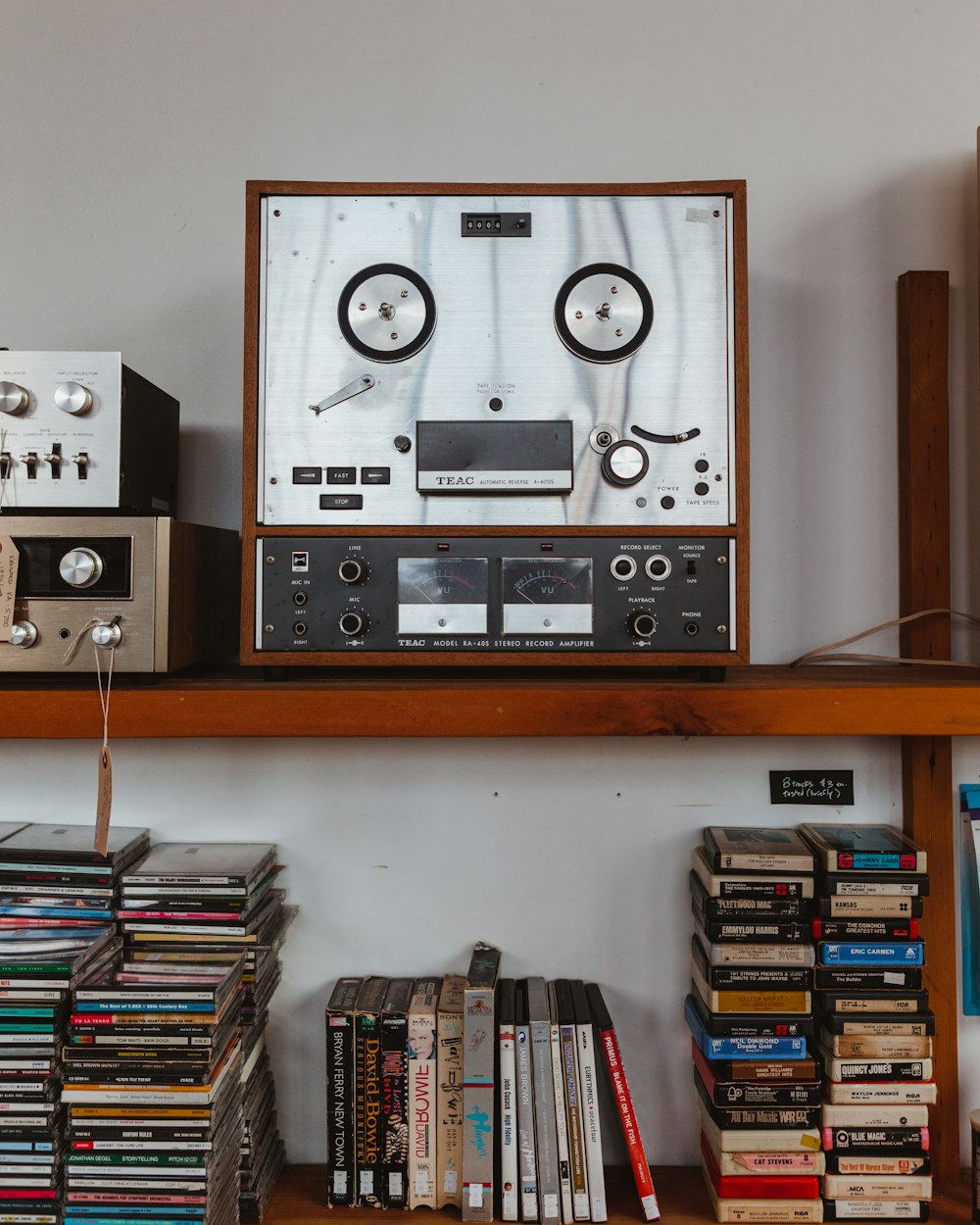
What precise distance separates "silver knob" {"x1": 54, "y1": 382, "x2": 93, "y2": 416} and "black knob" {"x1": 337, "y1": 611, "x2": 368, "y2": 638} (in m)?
0.35

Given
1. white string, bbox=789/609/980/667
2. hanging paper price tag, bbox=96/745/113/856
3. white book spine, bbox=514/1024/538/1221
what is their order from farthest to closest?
white string, bbox=789/609/980/667 → white book spine, bbox=514/1024/538/1221 → hanging paper price tag, bbox=96/745/113/856

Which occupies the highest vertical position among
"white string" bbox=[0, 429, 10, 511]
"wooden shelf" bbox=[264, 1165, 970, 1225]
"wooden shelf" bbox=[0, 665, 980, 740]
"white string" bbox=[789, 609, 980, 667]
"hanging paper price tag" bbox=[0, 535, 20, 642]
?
"white string" bbox=[0, 429, 10, 511]

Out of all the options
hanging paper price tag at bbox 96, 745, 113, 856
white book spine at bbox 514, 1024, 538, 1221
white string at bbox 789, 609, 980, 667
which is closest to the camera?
hanging paper price tag at bbox 96, 745, 113, 856

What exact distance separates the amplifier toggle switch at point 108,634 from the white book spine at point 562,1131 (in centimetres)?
69

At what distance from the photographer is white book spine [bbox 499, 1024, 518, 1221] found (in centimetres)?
104

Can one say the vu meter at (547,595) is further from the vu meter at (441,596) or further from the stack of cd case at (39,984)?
the stack of cd case at (39,984)

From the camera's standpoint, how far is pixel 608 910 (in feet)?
3.98

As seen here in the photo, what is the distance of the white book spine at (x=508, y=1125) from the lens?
1044 millimetres

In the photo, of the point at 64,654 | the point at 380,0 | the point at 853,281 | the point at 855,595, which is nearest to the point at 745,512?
the point at 855,595

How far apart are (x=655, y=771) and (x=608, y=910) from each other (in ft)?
0.66

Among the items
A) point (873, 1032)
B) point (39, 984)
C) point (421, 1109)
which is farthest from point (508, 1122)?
point (39, 984)

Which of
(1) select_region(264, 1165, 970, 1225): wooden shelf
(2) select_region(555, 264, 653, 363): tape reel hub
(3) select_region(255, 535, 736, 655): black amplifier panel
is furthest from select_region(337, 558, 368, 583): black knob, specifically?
(1) select_region(264, 1165, 970, 1225): wooden shelf

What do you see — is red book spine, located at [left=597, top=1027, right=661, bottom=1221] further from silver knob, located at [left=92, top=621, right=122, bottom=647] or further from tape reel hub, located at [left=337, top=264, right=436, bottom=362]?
tape reel hub, located at [left=337, top=264, right=436, bottom=362]

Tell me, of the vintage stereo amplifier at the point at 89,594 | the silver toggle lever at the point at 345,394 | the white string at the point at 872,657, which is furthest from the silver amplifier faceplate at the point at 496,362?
the white string at the point at 872,657
